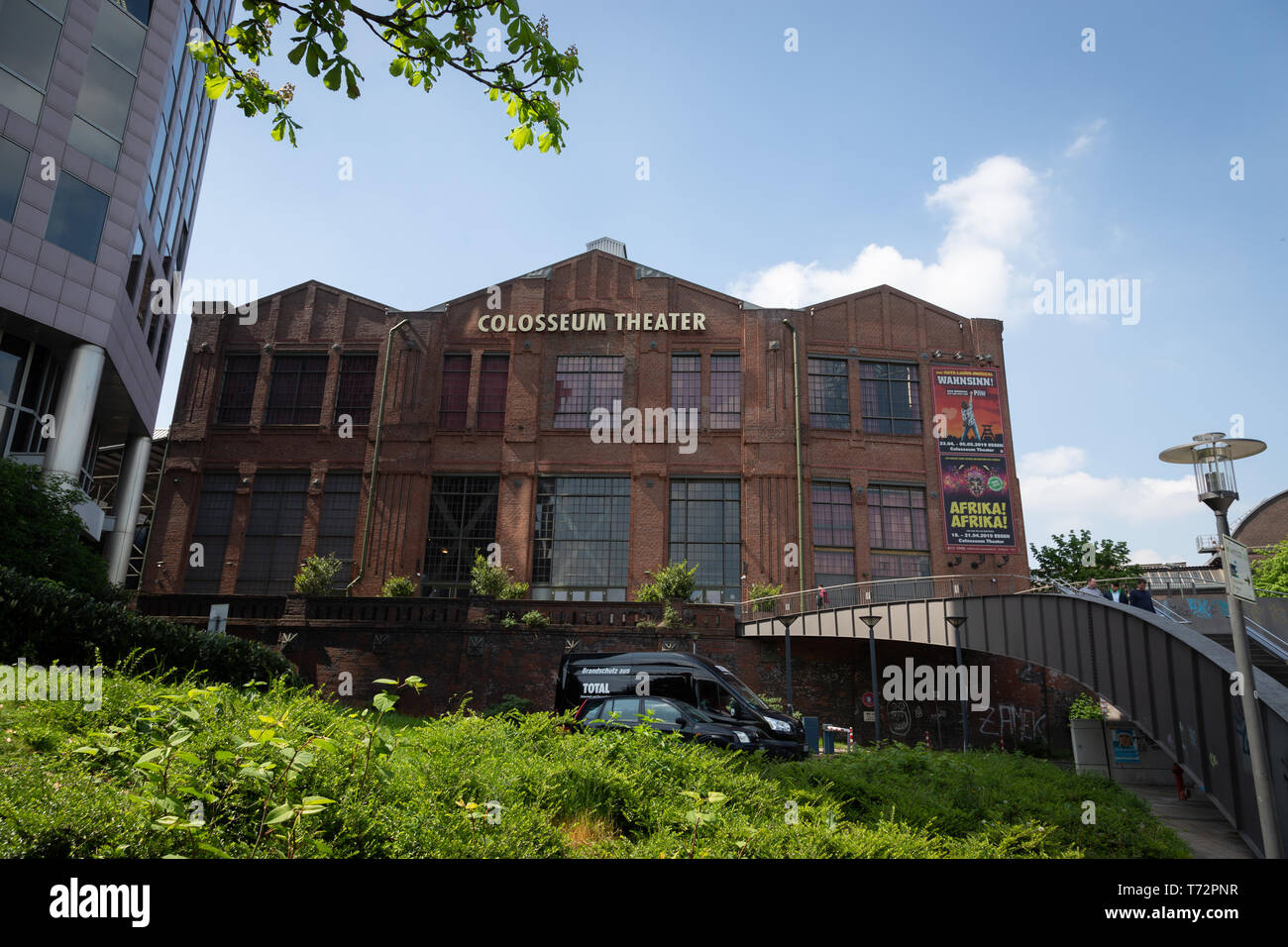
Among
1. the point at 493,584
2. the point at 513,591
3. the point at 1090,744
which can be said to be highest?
the point at 493,584

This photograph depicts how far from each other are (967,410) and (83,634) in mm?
35307

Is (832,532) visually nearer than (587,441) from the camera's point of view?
Yes

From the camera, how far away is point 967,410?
37250 millimetres

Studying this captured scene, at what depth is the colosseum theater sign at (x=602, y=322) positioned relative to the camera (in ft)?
126

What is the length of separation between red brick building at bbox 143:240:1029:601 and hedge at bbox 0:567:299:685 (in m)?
22.9

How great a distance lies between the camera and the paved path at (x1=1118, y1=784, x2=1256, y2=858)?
13.9 metres

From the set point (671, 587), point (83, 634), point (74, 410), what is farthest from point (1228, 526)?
point (74, 410)

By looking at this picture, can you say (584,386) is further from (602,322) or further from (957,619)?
(957,619)

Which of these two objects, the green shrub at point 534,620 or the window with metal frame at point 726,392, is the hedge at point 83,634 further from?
the window with metal frame at point 726,392

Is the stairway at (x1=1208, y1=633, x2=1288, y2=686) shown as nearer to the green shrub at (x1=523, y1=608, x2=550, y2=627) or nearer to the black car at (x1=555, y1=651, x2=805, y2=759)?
the black car at (x1=555, y1=651, x2=805, y2=759)

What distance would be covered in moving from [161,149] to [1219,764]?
3638cm

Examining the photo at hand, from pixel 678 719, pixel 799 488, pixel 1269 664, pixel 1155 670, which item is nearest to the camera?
pixel 1155 670

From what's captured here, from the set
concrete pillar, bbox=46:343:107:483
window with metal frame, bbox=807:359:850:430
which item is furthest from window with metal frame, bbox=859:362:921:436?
concrete pillar, bbox=46:343:107:483

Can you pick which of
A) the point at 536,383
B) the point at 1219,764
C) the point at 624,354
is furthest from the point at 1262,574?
the point at 1219,764
